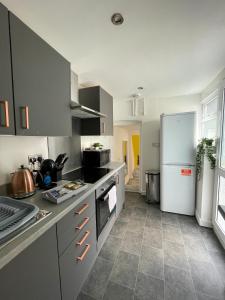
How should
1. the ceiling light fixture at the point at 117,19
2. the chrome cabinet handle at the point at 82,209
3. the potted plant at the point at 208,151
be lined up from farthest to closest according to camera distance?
the potted plant at the point at 208,151, the chrome cabinet handle at the point at 82,209, the ceiling light fixture at the point at 117,19

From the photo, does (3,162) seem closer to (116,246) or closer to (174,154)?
(116,246)

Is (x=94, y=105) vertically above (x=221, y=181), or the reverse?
(x=94, y=105)

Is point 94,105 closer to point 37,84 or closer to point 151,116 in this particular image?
point 37,84

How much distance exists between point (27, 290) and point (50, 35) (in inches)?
72.1

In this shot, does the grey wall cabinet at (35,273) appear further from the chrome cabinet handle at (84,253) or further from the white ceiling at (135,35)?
the white ceiling at (135,35)

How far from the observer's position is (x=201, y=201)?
2.25 metres

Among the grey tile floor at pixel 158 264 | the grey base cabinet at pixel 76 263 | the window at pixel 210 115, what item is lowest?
the grey tile floor at pixel 158 264

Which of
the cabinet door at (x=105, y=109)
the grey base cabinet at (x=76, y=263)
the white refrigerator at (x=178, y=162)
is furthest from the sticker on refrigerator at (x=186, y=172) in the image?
the grey base cabinet at (x=76, y=263)

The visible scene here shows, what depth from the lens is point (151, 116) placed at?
10.6 feet

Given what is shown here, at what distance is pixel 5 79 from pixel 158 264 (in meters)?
2.23

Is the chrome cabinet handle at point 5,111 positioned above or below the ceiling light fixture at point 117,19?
below

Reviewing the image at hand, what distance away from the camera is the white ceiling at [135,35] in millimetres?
974

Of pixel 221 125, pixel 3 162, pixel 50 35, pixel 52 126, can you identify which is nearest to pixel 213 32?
pixel 221 125

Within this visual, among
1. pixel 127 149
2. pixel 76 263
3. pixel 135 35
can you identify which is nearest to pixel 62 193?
pixel 76 263
